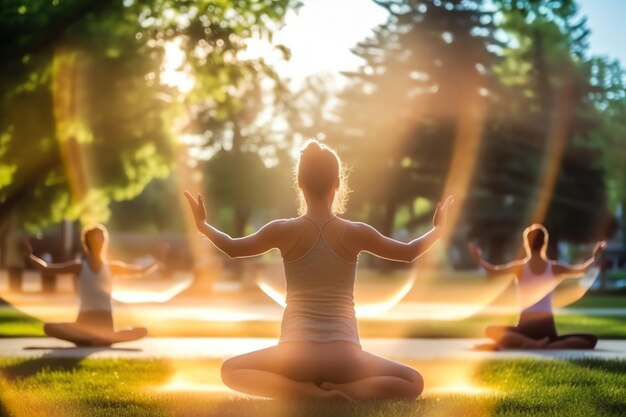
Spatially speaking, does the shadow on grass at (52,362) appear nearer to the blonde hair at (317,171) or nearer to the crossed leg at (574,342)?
the blonde hair at (317,171)

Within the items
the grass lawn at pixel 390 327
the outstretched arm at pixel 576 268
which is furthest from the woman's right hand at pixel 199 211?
the grass lawn at pixel 390 327

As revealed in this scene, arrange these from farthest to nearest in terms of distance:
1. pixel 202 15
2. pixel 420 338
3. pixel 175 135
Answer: pixel 175 135 < pixel 202 15 < pixel 420 338

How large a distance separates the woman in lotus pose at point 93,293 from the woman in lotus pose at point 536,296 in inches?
175

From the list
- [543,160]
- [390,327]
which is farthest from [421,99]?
[390,327]

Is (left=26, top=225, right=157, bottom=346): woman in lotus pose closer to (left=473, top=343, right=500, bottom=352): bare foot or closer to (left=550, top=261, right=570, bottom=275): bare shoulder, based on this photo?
(left=473, top=343, right=500, bottom=352): bare foot

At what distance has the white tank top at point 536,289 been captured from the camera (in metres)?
12.9

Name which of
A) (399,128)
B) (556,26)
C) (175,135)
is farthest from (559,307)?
(556,26)

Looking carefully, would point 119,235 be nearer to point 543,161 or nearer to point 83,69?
point 543,161

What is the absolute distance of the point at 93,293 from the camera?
528 inches

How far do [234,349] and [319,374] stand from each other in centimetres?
650

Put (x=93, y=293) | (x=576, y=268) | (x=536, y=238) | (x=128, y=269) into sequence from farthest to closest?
(x=93, y=293), (x=128, y=269), (x=536, y=238), (x=576, y=268)

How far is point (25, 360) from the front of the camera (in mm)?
11461

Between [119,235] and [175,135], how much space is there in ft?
190

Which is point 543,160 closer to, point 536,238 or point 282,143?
point 282,143
